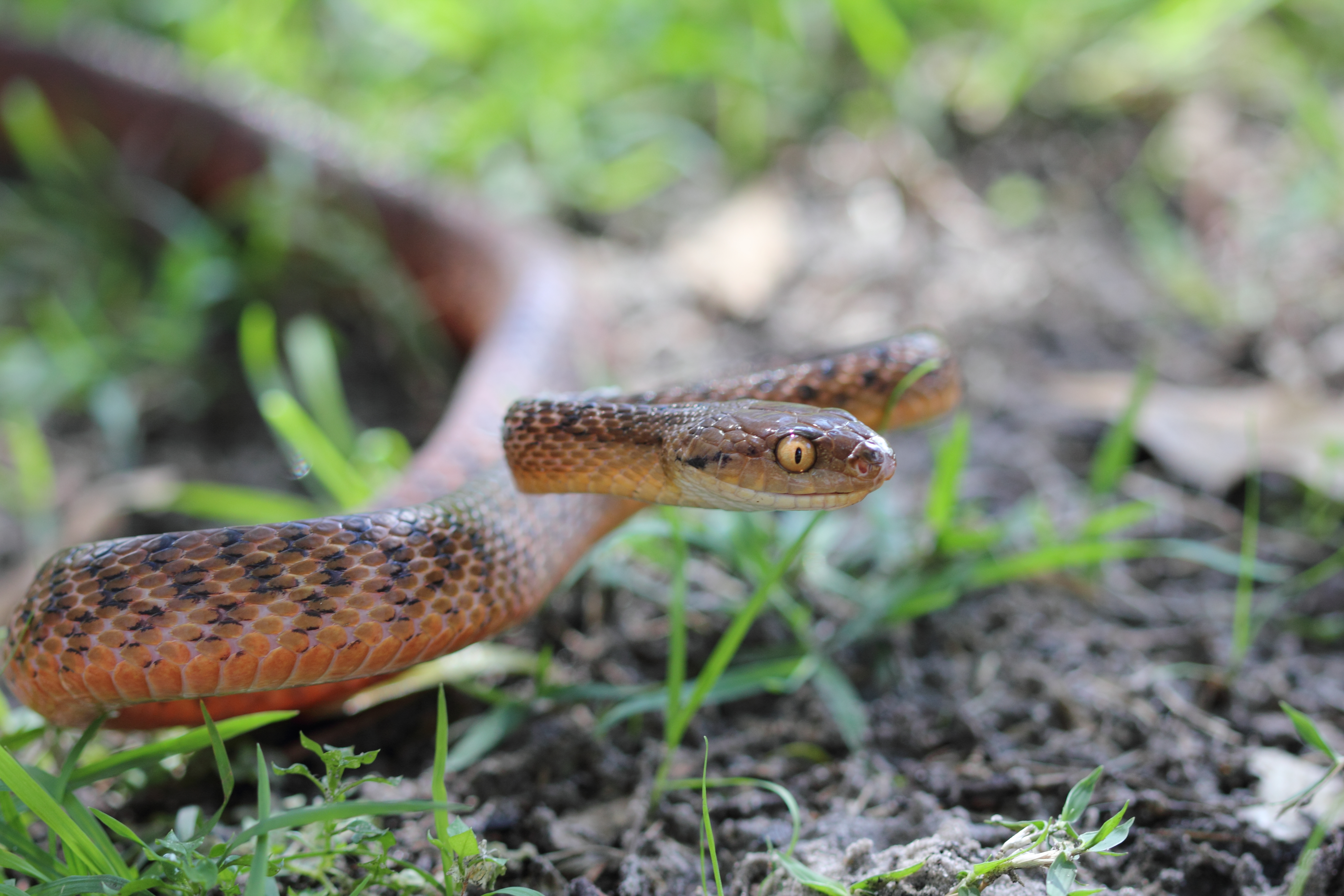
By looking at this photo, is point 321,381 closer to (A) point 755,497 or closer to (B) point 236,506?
(B) point 236,506

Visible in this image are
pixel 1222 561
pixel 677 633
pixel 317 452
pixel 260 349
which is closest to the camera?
pixel 677 633

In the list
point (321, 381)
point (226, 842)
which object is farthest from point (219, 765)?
point (321, 381)

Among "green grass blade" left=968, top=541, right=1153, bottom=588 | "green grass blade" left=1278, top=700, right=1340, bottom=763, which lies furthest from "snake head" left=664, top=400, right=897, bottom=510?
"green grass blade" left=1278, top=700, right=1340, bottom=763

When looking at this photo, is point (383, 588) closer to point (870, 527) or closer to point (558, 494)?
point (558, 494)

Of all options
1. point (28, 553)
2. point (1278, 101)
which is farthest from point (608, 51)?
point (28, 553)

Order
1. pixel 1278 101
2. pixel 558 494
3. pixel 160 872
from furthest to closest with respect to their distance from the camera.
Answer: pixel 1278 101, pixel 558 494, pixel 160 872

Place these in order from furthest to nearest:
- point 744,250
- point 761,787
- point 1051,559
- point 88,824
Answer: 1. point 744,250
2. point 1051,559
3. point 761,787
4. point 88,824
